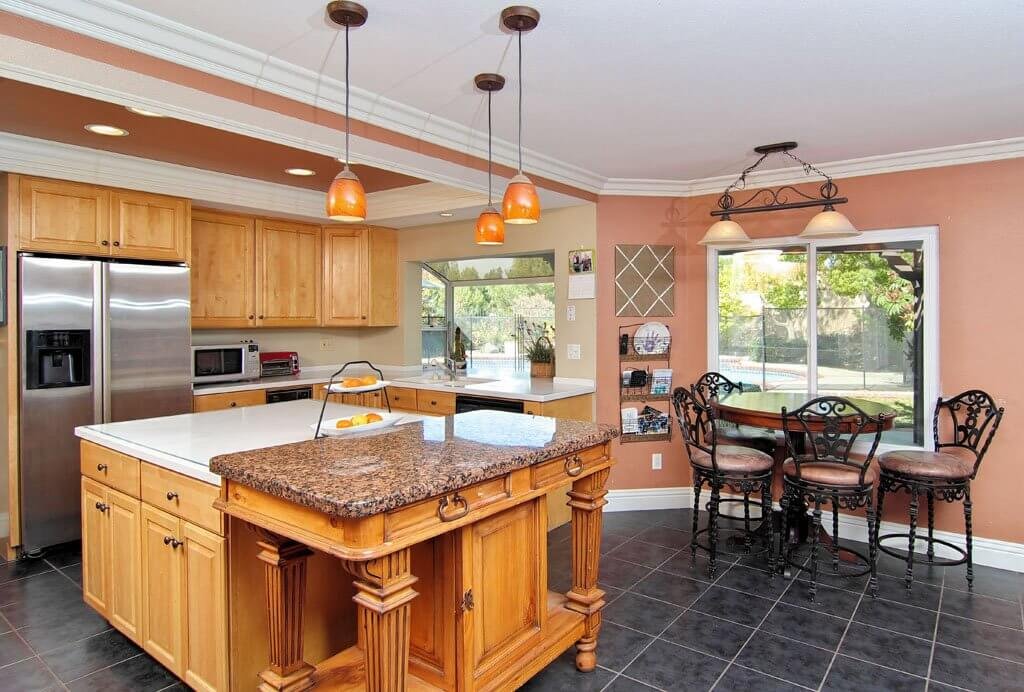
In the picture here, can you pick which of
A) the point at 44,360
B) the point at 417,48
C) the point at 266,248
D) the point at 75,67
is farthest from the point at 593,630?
the point at 266,248

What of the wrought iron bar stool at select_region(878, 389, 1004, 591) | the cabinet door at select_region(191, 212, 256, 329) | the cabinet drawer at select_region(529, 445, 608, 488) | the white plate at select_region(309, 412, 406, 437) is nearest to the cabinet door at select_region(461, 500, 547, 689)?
the cabinet drawer at select_region(529, 445, 608, 488)

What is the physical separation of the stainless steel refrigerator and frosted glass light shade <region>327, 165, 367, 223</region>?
241cm

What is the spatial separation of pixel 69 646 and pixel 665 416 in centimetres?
368

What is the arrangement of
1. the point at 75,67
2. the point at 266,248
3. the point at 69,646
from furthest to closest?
the point at 266,248 < the point at 69,646 < the point at 75,67

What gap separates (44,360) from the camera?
3.43 m

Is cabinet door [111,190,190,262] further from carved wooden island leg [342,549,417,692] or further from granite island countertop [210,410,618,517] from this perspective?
carved wooden island leg [342,549,417,692]

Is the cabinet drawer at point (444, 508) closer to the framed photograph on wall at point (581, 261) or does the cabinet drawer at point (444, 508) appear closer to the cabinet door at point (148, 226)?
the framed photograph on wall at point (581, 261)

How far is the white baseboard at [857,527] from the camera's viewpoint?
3.49 metres

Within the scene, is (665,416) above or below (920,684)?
above

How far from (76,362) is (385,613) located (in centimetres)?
306

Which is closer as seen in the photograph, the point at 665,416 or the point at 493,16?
the point at 493,16

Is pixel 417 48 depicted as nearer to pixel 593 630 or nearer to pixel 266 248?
pixel 593 630

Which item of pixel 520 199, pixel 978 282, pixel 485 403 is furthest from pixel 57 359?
pixel 978 282

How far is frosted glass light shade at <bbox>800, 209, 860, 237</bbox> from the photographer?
325 cm
